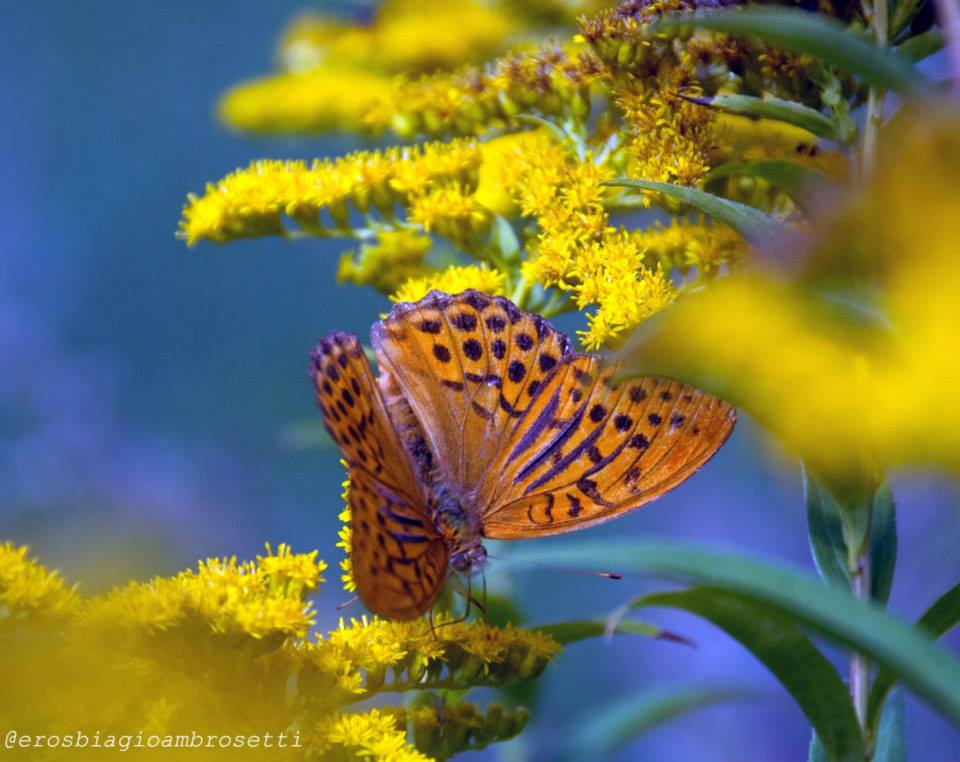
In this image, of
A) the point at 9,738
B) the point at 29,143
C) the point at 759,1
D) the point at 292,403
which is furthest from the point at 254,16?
the point at 9,738

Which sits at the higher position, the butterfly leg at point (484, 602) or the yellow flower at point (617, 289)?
the yellow flower at point (617, 289)

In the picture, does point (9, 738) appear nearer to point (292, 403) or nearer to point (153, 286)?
point (292, 403)

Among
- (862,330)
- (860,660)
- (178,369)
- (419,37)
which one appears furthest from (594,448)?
(178,369)

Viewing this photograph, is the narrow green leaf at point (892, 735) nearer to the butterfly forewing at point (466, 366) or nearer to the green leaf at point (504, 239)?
the butterfly forewing at point (466, 366)

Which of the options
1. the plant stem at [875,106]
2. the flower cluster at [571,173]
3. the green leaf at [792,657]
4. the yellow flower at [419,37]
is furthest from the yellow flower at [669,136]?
the yellow flower at [419,37]

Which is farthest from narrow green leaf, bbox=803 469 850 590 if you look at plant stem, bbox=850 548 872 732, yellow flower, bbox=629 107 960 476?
yellow flower, bbox=629 107 960 476

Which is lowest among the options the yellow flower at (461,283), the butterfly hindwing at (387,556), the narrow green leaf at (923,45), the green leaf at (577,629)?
the green leaf at (577,629)

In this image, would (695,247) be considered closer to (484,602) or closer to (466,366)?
(466,366)
